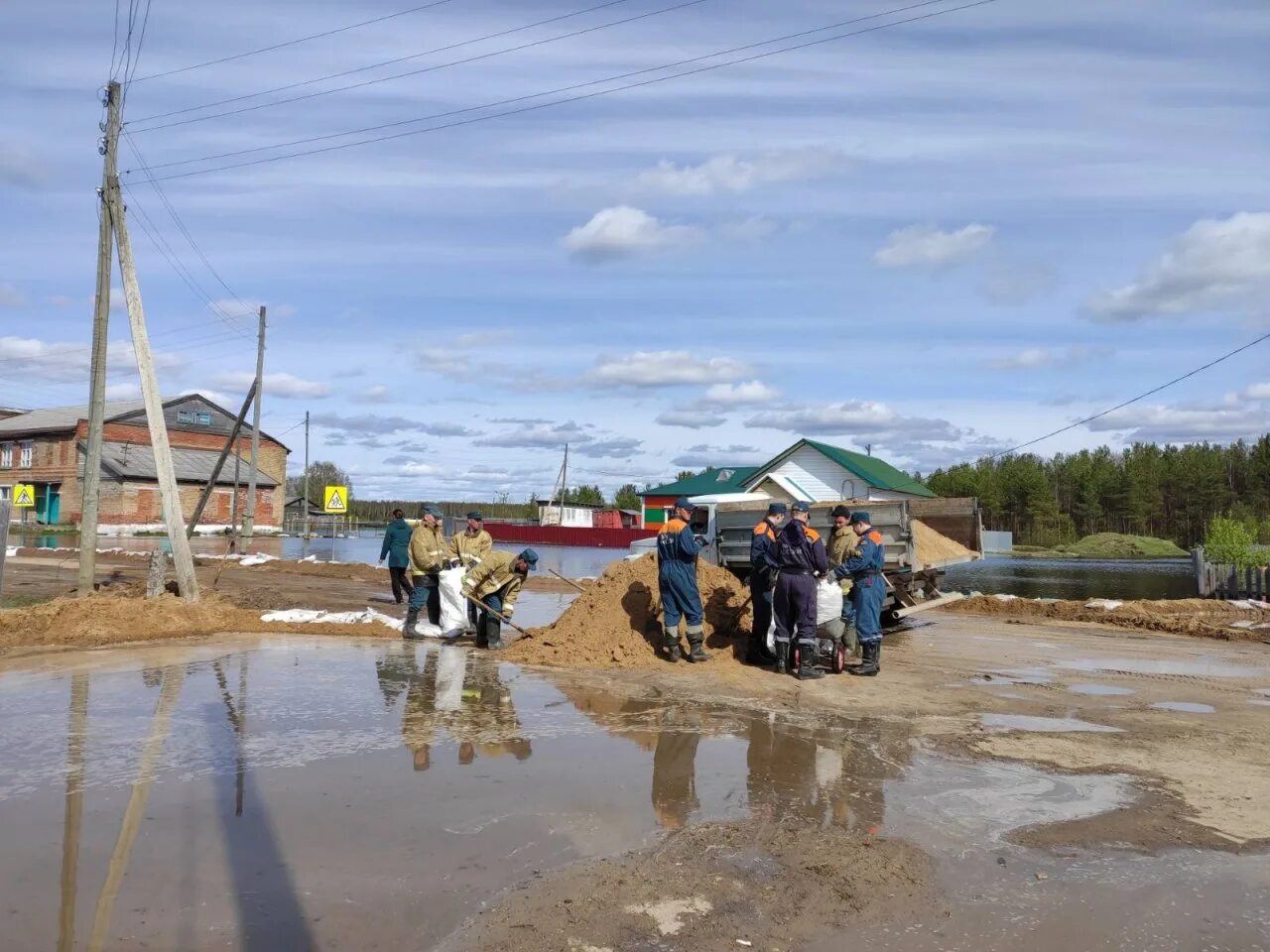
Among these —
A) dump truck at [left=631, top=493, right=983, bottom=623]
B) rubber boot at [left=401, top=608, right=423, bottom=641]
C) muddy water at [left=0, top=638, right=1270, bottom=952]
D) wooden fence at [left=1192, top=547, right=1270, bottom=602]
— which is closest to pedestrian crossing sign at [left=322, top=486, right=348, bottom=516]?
rubber boot at [left=401, top=608, right=423, bottom=641]

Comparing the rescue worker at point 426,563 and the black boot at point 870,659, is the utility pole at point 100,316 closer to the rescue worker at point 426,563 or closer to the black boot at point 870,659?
the rescue worker at point 426,563

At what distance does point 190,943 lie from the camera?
3.93m

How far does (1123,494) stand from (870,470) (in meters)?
49.0

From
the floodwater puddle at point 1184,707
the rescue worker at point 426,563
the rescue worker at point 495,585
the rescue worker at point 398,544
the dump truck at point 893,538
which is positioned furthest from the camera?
the rescue worker at point 398,544

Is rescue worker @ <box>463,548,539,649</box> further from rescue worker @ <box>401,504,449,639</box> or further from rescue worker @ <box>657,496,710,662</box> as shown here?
rescue worker @ <box>657,496,710,662</box>

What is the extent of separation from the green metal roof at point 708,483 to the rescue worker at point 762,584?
4898 centimetres

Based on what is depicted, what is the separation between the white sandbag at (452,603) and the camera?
12.8m

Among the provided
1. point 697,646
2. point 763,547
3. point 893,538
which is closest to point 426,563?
point 697,646

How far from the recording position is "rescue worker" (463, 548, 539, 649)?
12.2 meters

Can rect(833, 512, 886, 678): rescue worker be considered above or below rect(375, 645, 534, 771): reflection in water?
above

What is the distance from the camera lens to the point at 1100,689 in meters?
10.6

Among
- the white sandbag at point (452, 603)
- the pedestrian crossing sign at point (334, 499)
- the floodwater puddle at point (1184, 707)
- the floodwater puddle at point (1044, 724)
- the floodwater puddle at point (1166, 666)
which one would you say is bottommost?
the floodwater puddle at point (1044, 724)

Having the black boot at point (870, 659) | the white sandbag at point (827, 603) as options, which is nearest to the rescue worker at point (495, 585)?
the white sandbag at point (827, 603)

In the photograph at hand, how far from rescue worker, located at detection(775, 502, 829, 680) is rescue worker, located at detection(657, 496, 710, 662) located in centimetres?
100
